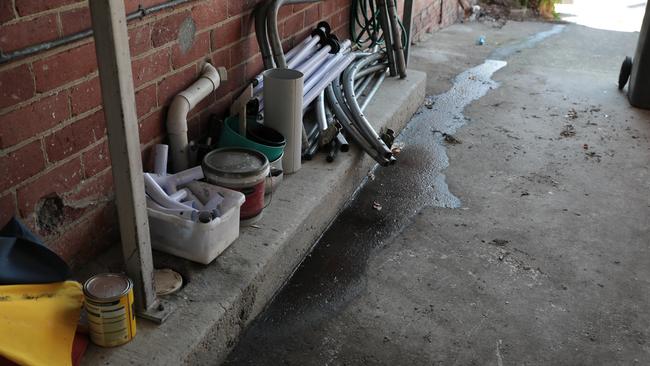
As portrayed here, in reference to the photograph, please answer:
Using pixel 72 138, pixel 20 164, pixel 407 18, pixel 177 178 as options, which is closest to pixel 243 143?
pixel 177 178

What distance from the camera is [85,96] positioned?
208 cm

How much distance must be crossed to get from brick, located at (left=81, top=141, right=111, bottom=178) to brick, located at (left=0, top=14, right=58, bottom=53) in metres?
0.43

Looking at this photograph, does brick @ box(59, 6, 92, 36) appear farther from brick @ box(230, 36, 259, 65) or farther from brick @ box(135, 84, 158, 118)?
brick @ box(230, 36, 259, 65)

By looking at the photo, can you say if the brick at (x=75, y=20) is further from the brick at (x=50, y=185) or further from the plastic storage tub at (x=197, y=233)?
the plastic storage tub at (x=197, y=233)

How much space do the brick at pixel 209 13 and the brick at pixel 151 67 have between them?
0.79 ft

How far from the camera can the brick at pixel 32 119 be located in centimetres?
181

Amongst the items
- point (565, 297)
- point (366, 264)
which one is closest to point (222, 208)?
point (366, 264)

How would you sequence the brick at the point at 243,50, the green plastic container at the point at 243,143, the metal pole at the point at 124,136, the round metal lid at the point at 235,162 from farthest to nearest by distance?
1. the brick at the point at 243,50
2. the green plastic container at the point at 243,143
3. the round metal lid at the point at 235,162
4. the metal pole at the point at 124,136

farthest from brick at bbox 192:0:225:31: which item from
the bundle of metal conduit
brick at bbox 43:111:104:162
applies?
brick at bbox 43:111:104:162

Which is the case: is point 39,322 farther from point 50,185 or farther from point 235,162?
point 235,162

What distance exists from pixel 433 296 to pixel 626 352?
0.70m

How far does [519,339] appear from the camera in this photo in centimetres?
224

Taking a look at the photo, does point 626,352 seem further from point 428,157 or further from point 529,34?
point 529,34

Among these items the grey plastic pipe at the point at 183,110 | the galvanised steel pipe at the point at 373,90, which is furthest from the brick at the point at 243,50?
the galvanised steel pipe at the point at 373,90
